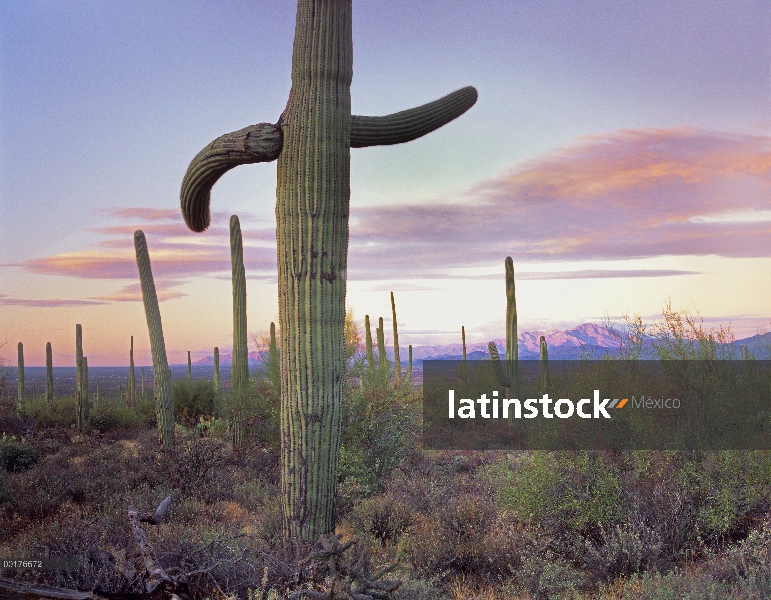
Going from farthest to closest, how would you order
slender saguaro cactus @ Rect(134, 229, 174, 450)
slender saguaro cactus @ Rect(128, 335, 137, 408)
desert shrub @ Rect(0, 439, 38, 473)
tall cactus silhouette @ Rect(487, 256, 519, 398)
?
slender saguaro cactus @ Rect(128, 335, 137, 408)
tall cactus silhouette @ Rect(487, 256, 519, 398)
slender saguaro cactus @ Rect(134, 229, 174, 450)
desert shrub @ Rect(0, 439, 38, 473)

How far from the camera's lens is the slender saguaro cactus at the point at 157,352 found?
1518cm

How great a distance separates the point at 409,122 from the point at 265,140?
1622mm

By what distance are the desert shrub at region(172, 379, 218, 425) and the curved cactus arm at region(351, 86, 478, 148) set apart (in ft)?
56.9

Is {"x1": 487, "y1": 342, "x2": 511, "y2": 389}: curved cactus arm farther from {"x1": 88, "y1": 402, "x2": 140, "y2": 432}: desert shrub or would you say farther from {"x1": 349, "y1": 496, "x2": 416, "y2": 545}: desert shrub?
{"x1": 349, "y1": 496, "x2": 416, "y2": 545}: desert shrub

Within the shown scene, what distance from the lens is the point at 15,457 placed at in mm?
14617

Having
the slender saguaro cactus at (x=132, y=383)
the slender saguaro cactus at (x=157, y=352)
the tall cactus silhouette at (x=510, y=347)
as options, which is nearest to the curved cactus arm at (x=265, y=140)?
the slender saguaro cactus at (x=157, y=352)

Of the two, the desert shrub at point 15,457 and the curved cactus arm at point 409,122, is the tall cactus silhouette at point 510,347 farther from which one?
the curved cactus arm at point 409,122

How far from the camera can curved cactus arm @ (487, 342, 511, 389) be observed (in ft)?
71.4

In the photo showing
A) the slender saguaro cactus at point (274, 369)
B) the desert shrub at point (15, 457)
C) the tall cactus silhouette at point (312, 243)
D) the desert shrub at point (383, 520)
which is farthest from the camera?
the slender saguaro cactus at point (274, 369)

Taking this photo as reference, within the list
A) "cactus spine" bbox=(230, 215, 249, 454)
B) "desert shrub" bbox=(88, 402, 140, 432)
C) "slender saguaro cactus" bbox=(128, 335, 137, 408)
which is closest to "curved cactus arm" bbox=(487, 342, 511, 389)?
"cactus spine" bbox=(230, 215, 249, 454)

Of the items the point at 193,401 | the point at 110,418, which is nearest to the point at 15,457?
the point at 110,418

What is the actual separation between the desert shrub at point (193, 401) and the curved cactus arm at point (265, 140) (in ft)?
53.2

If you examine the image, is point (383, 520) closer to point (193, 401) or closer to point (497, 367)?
point (497, 367)

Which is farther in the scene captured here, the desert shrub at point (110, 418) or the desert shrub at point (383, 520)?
the desert shrub at point (110, 418)
